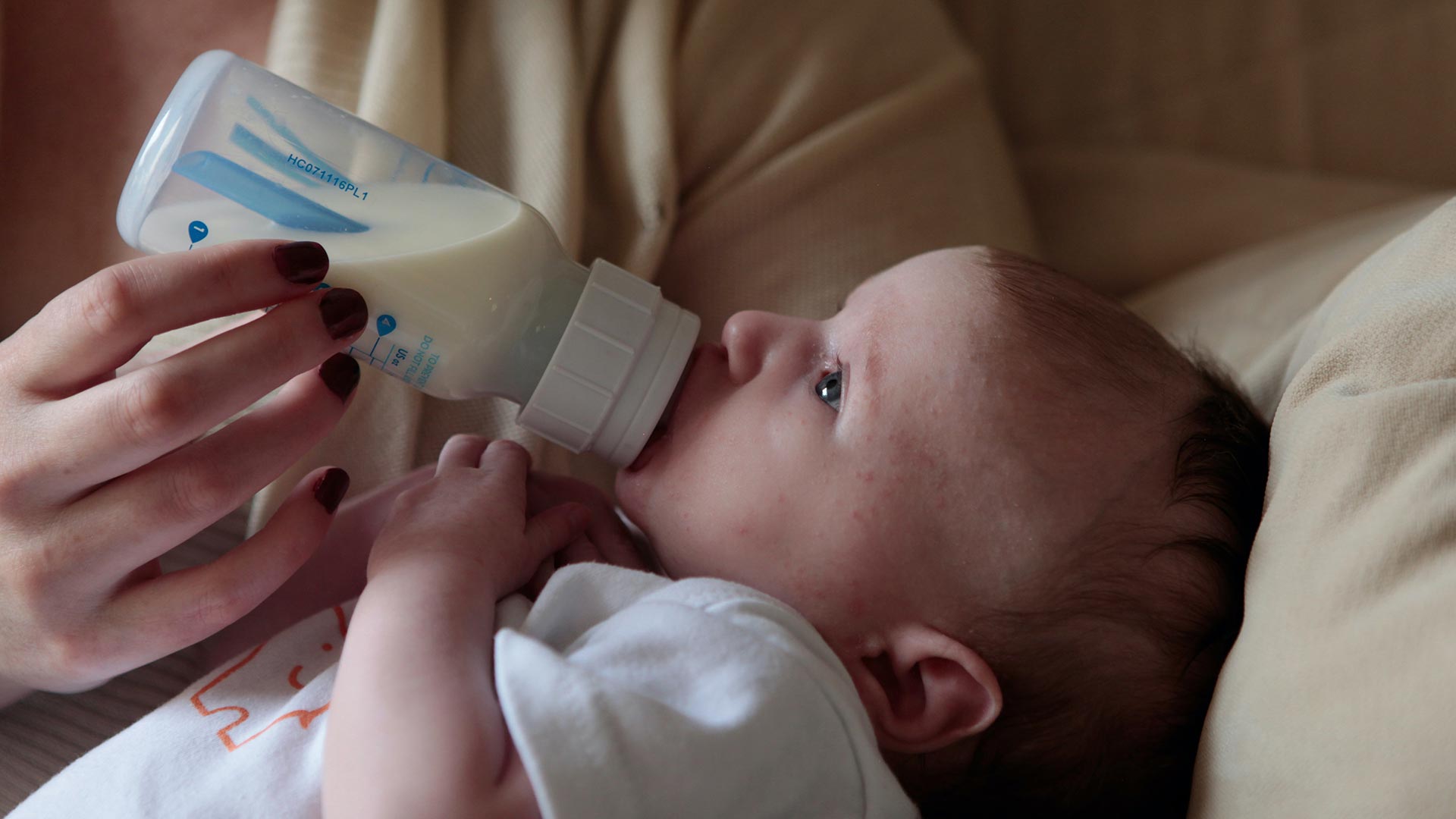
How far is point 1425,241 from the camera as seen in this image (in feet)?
2.78

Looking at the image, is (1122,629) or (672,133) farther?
(672,133)

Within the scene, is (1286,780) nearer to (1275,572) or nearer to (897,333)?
(1275,572)

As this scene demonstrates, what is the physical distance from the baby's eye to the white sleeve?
0.62ft

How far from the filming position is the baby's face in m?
0.81

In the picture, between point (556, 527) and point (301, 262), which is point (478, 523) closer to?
point (556, 527)

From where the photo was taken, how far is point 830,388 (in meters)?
0.87

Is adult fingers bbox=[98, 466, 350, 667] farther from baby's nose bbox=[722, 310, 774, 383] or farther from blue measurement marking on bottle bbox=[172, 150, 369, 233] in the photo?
baby's nose bbox=[722, 310, 774, 383]

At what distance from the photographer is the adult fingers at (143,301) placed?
Result: 2.16ft

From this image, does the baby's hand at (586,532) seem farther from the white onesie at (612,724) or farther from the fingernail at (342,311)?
the fingernail at (342,311)

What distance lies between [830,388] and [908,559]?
0.50ft

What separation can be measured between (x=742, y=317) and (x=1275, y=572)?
439 millimetres

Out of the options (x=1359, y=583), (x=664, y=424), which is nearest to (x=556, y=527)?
(x=664, y=424)

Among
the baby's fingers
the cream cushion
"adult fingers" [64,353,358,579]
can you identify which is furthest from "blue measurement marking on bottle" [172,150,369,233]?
the cream cushion

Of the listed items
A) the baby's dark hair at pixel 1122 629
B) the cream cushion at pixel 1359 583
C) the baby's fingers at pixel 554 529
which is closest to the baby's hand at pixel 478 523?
the baby's fingers at pixel 554 529
